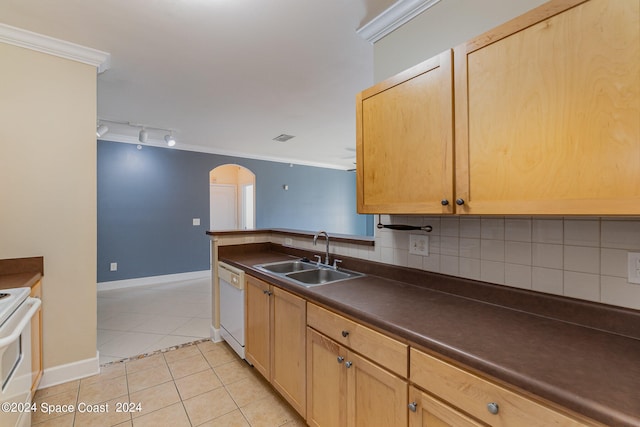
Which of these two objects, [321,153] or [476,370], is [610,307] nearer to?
[476,370]

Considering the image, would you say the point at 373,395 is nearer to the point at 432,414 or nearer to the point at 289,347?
the point at 432,414

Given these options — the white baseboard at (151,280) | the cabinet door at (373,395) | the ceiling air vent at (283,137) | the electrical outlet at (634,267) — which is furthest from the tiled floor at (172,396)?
the ceiling air vent at (283,137)

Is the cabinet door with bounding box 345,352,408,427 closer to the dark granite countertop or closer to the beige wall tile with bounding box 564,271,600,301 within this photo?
the dark granite countertop

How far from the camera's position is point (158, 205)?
4973 mm

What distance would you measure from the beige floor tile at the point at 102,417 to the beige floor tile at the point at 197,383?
0.34 meters

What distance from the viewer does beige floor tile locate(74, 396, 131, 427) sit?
176 centimetres

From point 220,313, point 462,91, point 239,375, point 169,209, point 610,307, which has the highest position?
point 462,91

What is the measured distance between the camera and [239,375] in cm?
226

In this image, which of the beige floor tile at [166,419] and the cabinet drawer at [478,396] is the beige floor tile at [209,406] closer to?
the beige floor tile at [166,419]

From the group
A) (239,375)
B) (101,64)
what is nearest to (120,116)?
(101,64)

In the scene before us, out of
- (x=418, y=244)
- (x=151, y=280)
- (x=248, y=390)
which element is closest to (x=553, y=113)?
Answer: (x=418, y=244)

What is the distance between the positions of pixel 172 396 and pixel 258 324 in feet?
2.50

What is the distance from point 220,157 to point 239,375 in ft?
14.2

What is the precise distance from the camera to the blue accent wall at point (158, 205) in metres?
4.54
